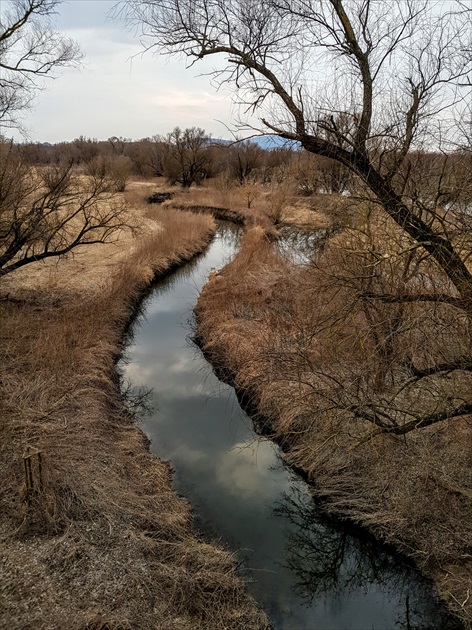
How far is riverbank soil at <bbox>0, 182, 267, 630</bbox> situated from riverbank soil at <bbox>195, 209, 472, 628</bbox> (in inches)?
69.4

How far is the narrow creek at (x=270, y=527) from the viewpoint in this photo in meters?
4.94

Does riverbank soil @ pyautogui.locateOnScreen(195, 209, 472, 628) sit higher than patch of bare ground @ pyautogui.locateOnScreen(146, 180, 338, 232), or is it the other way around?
patch of bare ground @ pyautogui.locateOnScreen(146, 180, 338, 232)

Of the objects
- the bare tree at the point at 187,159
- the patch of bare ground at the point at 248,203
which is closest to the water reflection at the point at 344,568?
the patch of bare ground at the point at 248,203

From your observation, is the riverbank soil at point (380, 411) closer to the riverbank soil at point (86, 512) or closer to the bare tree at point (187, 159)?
the riverbank soil at point (86, 512)

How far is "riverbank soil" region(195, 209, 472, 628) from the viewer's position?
196 inches

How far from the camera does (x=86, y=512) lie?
16.7ft

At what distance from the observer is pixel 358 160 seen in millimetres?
4570

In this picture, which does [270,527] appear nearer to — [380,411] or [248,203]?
[380,411]

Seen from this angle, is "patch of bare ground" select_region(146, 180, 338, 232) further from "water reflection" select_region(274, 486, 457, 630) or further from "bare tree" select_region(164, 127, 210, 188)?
"water reflection" select_region(274, 486, 457, 630)

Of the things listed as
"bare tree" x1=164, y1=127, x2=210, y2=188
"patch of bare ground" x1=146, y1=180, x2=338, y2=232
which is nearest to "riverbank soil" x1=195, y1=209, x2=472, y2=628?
"patch of bare ground" x1=146, y1=180, x2=338, y2=232

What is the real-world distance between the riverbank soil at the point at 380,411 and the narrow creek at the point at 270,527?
27cm

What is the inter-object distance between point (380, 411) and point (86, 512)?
335 cm

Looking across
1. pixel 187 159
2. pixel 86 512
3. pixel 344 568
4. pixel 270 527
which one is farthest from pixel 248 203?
pixel 86 512

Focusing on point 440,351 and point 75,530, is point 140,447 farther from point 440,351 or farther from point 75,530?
point 440,351
